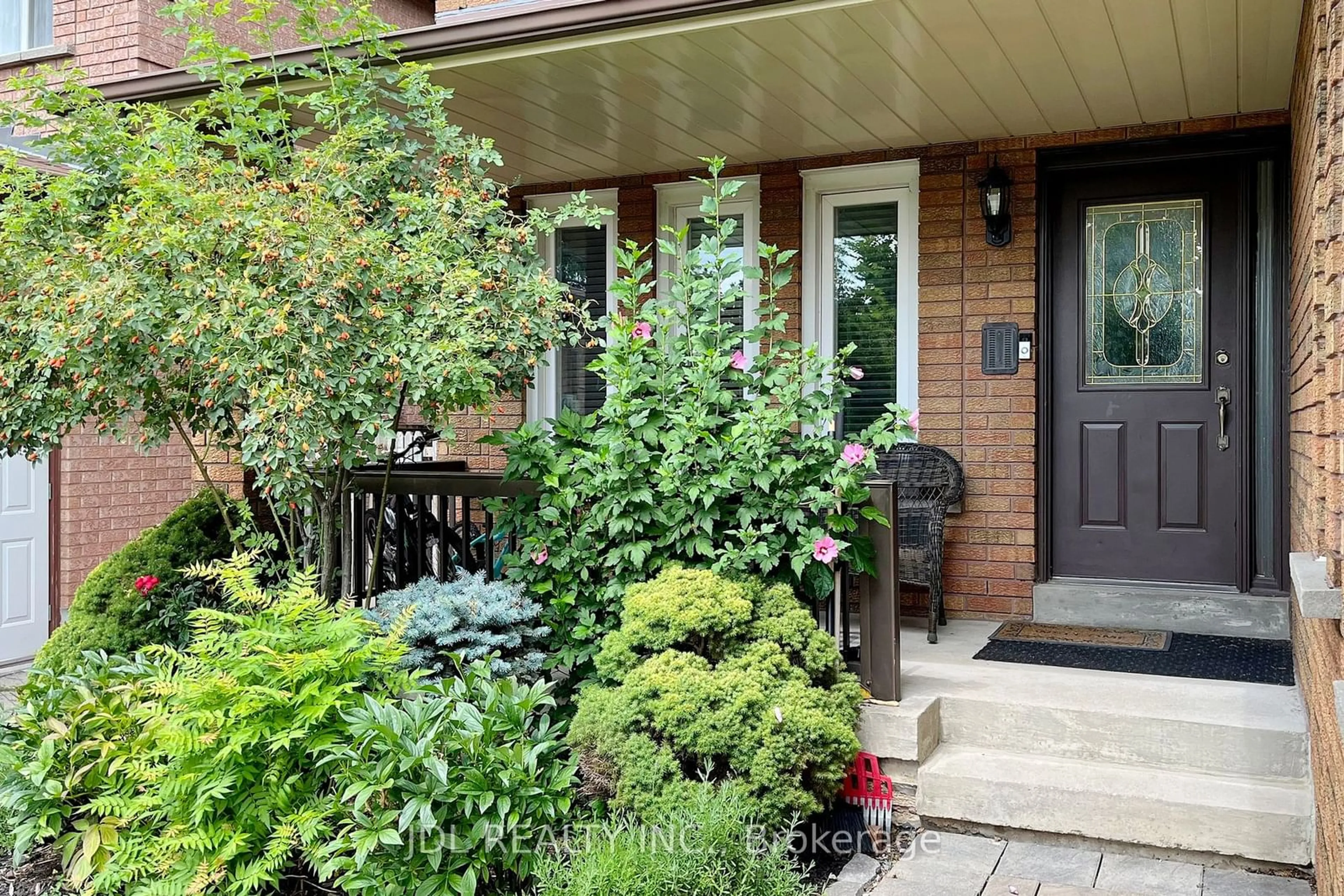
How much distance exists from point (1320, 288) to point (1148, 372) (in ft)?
8.16

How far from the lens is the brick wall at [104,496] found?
772 centimetres

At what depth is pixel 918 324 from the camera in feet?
17.8

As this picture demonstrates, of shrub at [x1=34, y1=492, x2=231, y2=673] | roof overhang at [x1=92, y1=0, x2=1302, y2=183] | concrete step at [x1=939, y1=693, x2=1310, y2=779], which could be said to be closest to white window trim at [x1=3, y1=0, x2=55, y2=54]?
roof overhang at [x1=92, y1=0, x2=1302, y2=183]

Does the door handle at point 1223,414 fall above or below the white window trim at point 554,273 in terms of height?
below

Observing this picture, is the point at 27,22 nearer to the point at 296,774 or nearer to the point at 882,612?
the point at 296,774

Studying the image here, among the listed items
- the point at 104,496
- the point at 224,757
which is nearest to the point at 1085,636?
the point at 224,757

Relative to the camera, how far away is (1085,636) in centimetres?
472

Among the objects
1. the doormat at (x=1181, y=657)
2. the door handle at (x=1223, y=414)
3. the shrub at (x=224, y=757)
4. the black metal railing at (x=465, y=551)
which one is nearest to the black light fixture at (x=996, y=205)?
the door handle at (x=1223, y=414)

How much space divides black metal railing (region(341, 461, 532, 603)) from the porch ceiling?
1.68 meters

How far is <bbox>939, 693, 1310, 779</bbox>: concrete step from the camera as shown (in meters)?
3.27

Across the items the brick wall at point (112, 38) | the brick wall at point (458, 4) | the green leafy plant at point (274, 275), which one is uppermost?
the brick wall at point (112, 38)

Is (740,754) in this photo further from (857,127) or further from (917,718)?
(857,127)

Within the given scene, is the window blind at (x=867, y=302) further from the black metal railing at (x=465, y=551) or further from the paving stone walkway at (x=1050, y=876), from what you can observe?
the paving stone walkway at (x=1050, y=876)

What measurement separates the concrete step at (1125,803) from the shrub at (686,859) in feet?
2.49
